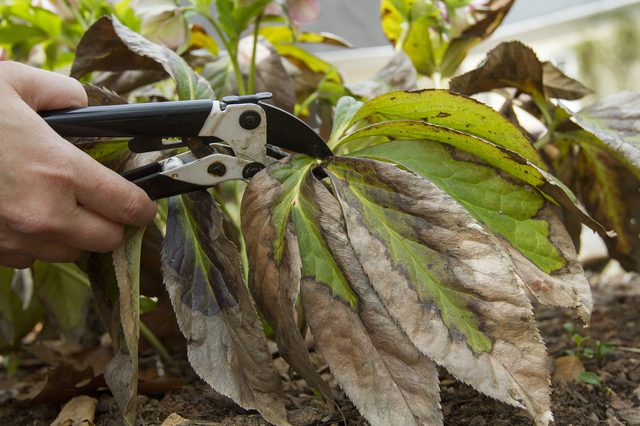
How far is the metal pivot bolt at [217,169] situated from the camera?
2.25 ft

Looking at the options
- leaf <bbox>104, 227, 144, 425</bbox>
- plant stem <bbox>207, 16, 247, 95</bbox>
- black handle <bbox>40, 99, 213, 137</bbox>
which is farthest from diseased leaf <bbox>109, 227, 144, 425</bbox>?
plant stem <bbox>207, 16, 247, 95</bbox>

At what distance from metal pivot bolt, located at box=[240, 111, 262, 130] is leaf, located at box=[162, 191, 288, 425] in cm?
10

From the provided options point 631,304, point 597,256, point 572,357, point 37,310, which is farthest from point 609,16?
point 37,310

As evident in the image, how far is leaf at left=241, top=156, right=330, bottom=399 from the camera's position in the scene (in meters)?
0.59

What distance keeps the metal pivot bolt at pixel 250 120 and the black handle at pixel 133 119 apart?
0.11 ft

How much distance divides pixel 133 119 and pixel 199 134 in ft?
0.22

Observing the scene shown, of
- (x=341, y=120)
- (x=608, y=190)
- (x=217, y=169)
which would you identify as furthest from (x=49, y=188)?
(x=608, y=190)

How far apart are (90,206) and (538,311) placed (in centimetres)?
88

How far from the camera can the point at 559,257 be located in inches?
25.7

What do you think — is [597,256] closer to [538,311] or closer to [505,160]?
[538,311]

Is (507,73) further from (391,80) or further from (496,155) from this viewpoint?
(496,155)

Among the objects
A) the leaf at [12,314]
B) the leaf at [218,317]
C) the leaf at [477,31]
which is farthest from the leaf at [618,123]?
the leaf at [12,314]

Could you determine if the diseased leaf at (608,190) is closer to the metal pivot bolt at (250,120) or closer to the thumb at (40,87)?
the metal pivot bolt at (250,120)

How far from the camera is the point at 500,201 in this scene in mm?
676
